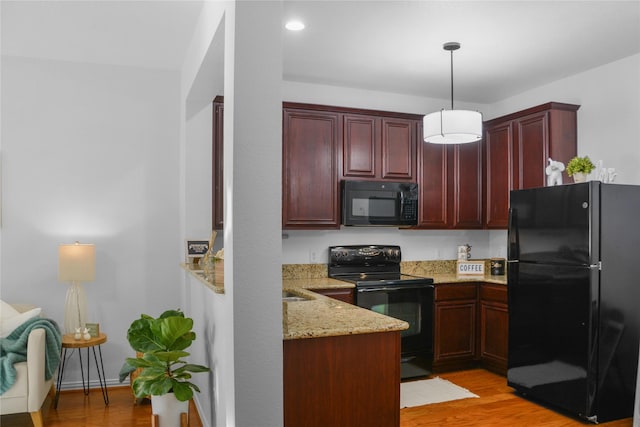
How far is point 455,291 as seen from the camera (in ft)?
14.6

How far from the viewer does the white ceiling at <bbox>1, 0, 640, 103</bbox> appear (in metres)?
2.97

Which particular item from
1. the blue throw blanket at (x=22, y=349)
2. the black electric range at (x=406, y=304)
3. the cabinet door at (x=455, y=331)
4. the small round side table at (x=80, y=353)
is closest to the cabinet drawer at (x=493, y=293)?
the cabinet door at (x=455, y=331)

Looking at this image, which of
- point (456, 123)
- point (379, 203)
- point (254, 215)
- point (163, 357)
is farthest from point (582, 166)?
point (163, 357)

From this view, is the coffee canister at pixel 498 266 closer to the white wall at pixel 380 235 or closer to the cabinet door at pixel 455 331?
the white wall at pixel 380 235

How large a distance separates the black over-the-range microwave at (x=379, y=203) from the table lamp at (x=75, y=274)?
6.78 feet

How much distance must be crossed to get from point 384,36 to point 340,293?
6.52ft

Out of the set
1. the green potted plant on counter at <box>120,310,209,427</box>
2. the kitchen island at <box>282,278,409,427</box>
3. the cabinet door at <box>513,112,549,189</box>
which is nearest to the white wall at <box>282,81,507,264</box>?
the cabinet door at <box>513,112,549,189</box>

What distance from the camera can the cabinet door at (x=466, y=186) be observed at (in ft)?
15.8

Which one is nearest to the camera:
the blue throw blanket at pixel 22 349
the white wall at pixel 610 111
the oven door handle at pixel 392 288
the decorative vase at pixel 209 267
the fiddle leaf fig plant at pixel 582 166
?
the decorative vase at pixel 209 267

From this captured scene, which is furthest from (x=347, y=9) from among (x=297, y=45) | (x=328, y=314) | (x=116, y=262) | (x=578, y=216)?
(x=116, y=262)

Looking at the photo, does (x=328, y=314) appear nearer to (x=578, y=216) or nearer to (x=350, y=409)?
(x=350, y=409)

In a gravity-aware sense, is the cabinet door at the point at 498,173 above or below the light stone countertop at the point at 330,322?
above

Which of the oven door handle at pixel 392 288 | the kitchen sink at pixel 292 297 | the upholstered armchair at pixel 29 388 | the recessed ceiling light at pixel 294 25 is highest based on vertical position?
the recessed ceiling light at pixel 294 25

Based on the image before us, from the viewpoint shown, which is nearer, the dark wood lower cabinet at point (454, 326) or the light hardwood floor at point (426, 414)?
the light hardwood floor at point (426, 414)
